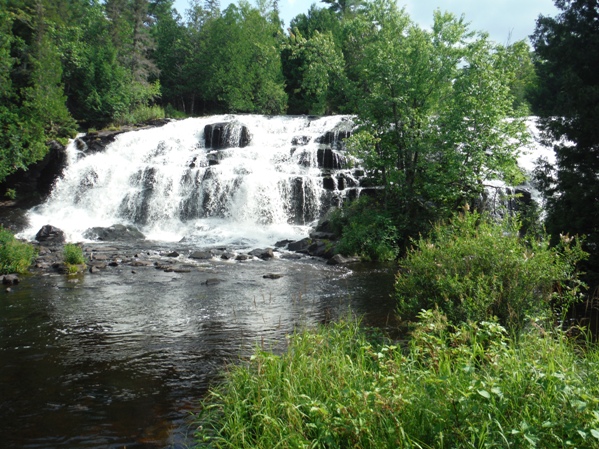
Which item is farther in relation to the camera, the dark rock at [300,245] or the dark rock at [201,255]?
the dark rock at [300,245]

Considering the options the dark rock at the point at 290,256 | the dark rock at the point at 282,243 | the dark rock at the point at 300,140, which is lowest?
the dark rock at the point at 290,256

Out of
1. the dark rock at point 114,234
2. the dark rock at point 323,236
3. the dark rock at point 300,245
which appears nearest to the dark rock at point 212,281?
the dark rock at point 300,245

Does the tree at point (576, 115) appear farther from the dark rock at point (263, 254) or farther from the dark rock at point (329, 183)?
the dark rock at point (329, 183)

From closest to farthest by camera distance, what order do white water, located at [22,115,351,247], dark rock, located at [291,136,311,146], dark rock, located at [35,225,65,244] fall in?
dark rock, located at [35,225,65,244] → white water, located at [22,115,351,247] → dark rock, located at [291,136,311,146]

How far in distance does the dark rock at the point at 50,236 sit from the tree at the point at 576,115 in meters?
18.2

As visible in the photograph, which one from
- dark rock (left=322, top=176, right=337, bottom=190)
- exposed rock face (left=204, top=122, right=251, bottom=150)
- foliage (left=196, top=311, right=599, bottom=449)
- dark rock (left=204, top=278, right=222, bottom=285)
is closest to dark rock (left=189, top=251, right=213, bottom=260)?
dark rock (left=204, top=278, right=222, bottom=285)

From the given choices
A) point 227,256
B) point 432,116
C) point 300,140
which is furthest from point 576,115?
point 300,140

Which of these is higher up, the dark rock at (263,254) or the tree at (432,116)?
the tree at (432,116)

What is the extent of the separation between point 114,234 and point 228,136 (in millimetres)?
10425

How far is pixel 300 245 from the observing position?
1866cm

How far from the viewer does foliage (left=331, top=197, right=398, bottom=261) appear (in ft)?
53.9

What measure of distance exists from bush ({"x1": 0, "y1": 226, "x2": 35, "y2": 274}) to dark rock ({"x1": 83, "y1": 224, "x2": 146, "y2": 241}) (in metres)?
6.29

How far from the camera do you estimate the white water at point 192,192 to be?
22.6 m

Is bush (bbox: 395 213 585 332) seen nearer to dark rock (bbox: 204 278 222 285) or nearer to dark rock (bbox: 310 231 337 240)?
dark rock (bbox: 204 278 222 285)
